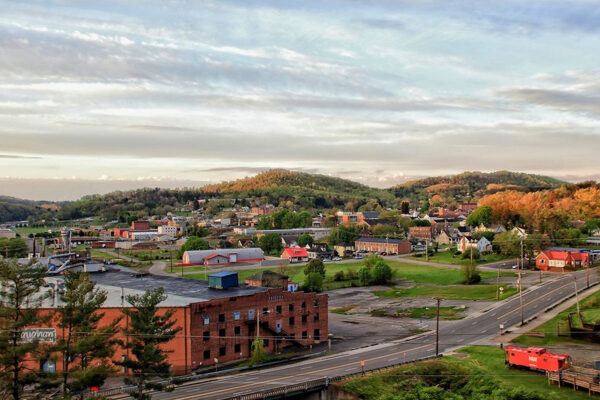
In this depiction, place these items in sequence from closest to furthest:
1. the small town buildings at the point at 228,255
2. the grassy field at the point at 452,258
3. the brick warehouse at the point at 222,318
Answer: the brick warehouse at the point at 222,318, the grassy field at the point at 452,258, the small town buildings at the point at 228,255

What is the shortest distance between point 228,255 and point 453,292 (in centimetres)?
6408

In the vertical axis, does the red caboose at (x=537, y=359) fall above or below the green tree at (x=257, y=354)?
above

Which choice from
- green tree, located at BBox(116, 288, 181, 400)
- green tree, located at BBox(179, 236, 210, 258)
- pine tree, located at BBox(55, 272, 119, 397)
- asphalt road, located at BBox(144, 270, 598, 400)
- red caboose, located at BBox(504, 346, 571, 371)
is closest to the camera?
pine tree, located at BBox(55, 272, 119, 397)

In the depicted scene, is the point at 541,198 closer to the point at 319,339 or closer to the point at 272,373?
the point at 319,339

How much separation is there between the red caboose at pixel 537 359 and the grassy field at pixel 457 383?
749 mm

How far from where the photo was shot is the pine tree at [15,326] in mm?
30438

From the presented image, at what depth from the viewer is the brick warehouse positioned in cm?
4775

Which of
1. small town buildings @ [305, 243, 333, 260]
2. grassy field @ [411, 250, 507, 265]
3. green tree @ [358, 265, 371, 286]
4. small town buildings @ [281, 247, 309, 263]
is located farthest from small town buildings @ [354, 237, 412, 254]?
green tree @ [358, 265, 371, 286]

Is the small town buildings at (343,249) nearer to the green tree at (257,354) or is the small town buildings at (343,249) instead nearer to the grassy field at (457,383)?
the green tree at (257,354)

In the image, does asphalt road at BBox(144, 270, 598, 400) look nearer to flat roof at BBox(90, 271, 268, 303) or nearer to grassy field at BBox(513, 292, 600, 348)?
grassy field at BBox(513, 292, 600, 348)

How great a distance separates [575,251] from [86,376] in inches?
3659

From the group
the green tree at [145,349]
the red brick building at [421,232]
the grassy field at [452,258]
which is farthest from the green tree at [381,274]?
the red brick building at [421,232]

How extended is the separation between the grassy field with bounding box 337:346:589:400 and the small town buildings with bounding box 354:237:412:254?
92022 millimetres

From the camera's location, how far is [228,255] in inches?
5217
